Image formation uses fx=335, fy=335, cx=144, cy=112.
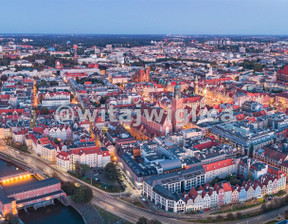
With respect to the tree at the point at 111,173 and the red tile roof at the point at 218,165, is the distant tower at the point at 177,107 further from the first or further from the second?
the tree at the point at 111,173

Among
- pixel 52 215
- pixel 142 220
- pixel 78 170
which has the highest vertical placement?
pixel 78 170

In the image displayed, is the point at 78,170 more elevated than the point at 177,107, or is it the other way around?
the point at 177,107

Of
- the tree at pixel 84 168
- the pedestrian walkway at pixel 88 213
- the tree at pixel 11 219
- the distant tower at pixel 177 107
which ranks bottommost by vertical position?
the pedestrian walkway at pixel 88 213

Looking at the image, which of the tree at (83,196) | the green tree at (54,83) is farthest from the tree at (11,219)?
the green tree at (54,83)

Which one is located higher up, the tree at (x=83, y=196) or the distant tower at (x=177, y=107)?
the distant tower at (x=177, y=107)

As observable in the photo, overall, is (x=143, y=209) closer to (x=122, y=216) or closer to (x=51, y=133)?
(x=122, y=216)

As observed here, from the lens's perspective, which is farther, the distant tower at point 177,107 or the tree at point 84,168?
the distant tower at point 177,107

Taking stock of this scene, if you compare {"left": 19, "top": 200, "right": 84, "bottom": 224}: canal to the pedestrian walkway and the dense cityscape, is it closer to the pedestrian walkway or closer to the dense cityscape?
the dense cityscape

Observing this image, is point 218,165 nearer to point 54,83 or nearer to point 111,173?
point 111,173

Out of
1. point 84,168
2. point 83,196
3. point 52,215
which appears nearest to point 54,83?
point 84,168

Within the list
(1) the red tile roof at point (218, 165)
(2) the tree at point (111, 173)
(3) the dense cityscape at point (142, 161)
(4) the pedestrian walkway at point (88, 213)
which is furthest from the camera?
(2) the tree at point (111, 173)

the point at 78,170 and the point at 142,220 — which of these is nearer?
the point at 142,220
